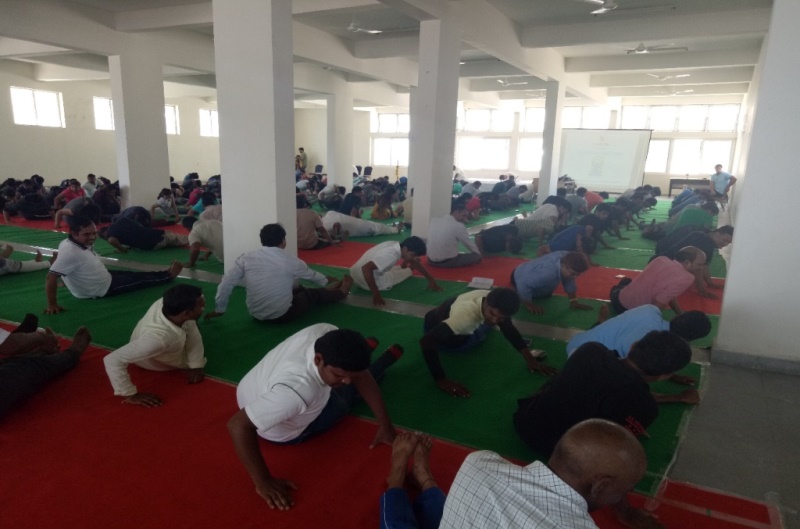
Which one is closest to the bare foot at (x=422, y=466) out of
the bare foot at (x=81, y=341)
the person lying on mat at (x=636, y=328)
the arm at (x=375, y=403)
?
the arm at (x=375, y=403)

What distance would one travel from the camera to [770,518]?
211 centimetres

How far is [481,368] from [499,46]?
6.63 meters

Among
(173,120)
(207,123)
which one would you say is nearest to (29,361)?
(173,120)

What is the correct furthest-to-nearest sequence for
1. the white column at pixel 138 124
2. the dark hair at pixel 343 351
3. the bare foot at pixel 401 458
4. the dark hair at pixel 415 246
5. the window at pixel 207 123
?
1. the window at pixel 207 123
2. the white column at pixel 138 124
3. the dark hair at pixel 415 246
4. the bare foot at pixel 401 458
5. the dark hair at pixel 343 351

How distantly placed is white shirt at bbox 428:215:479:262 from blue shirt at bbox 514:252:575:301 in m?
1.43

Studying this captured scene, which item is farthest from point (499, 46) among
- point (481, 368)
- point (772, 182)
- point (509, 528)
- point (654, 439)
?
point (509, 528)

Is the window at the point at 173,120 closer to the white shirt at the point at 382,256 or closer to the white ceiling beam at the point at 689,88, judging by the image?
the white ceiling beam at the point at 689,88

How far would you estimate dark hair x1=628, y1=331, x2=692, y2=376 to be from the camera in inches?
90.0

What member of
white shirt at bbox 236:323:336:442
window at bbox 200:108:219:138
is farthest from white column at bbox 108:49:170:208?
window at bbox 200:108:219:138

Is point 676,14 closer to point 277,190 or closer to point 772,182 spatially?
point 772,182

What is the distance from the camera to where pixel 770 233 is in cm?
342

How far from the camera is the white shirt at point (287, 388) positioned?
1898mm

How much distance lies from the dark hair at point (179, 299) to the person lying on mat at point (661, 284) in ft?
10.8

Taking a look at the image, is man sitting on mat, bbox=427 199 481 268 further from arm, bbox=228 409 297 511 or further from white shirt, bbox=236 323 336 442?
arm, bbox=228 409 297 511
